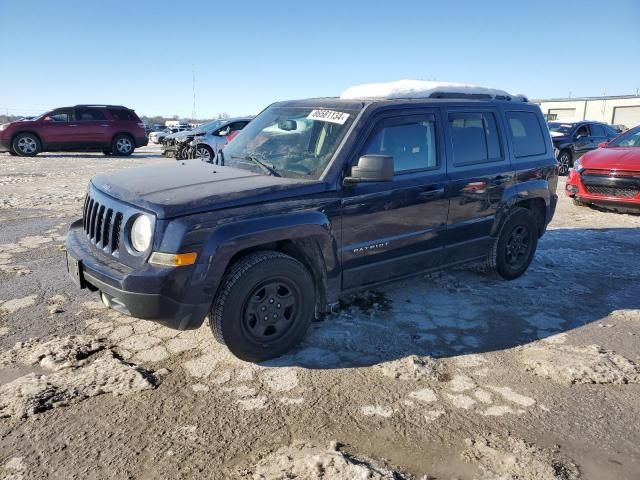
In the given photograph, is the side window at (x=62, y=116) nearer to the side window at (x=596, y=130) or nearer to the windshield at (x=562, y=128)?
the windshield at (x=562, y=128)

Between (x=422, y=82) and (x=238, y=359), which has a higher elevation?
(x=422, y=82)

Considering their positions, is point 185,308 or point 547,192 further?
point 547,192

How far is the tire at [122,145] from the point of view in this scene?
1766 centimetres

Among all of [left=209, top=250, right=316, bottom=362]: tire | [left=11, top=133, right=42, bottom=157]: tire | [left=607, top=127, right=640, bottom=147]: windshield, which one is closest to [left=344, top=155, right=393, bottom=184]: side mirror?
[left=209, top=250, right=316, bottom=362]: tire

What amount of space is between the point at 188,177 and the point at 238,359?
1339 millimetres

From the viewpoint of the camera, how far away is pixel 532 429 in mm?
2729

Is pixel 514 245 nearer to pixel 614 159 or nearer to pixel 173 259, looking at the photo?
pixel 173 259

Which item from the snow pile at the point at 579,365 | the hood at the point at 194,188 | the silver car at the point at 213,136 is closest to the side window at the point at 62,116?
the silver car at the point at 213,136

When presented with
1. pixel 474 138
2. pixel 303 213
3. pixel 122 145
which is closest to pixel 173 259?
pixel 303 213

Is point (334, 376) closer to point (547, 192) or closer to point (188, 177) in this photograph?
point (188, 177)

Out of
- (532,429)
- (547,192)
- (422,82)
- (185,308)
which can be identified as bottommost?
(532,429)

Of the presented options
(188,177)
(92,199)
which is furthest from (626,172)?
(92,199)

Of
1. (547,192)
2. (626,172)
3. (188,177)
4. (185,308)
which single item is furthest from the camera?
(626,172)

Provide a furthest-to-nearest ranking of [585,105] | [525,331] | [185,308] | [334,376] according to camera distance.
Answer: [585,105] → [525,331] → [334,376] → [185,308]
